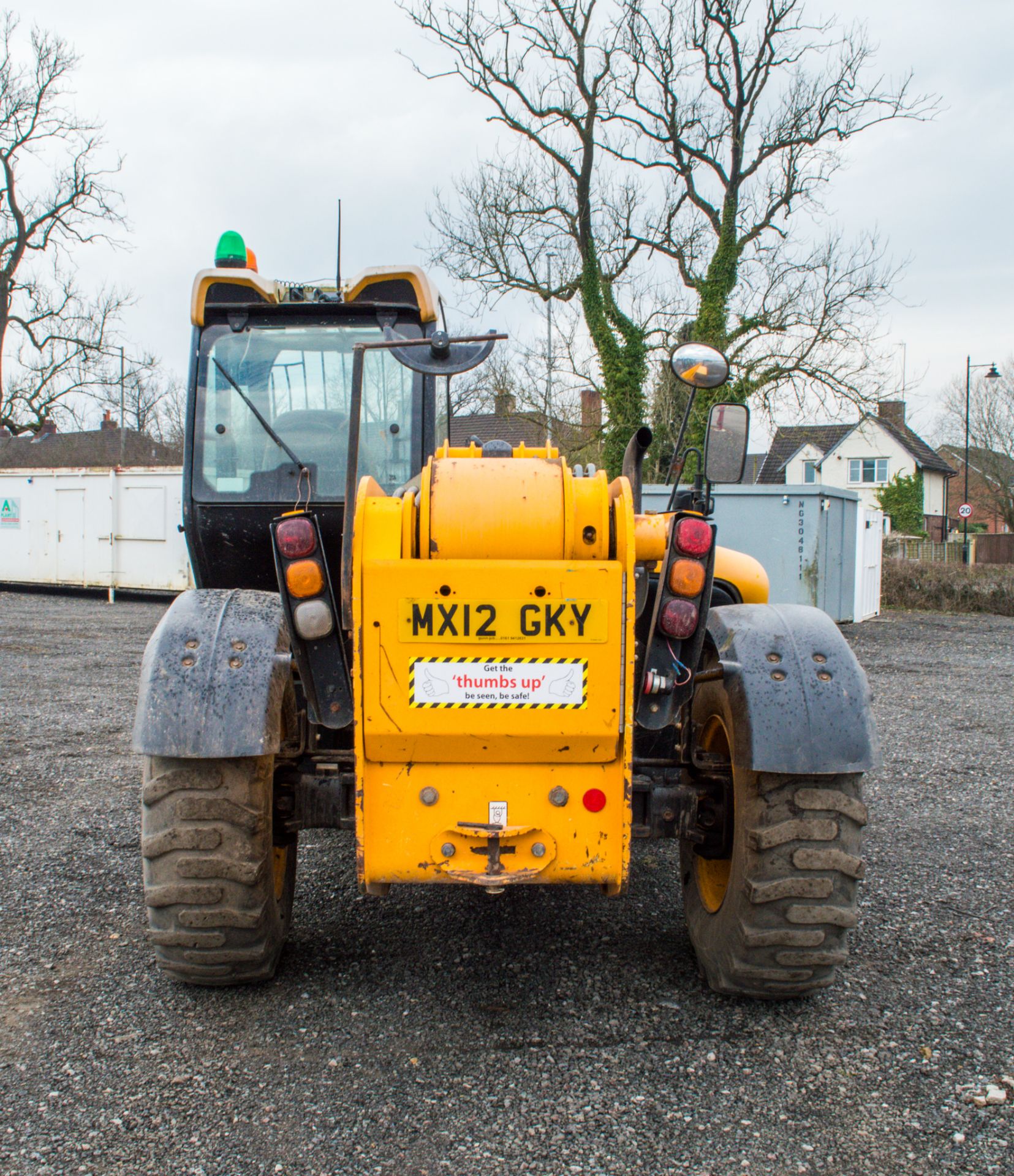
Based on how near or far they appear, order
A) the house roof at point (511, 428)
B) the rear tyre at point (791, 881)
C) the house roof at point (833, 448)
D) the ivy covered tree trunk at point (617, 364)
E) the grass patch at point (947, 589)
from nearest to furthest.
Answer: the rear tyre at point (791, 881) → the grass patch at point (947, 589) → the ivy covered tree trunk at point (617, 364) → the house roof at point (511, 428) → the house roof at point (833, 448)

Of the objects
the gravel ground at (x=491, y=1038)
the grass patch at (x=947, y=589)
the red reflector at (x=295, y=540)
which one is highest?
the red reflector at (x=295, y=540)

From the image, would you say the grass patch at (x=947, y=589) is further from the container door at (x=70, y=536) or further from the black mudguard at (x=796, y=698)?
the black mudguard at (x=796, y=698)

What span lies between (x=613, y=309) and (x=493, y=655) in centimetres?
2131

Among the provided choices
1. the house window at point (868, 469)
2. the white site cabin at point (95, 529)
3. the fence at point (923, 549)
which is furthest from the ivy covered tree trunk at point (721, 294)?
the house window at point (868, 469)

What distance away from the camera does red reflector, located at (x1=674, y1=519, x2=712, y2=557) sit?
2789mm

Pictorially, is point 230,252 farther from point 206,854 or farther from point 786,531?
point 786,531

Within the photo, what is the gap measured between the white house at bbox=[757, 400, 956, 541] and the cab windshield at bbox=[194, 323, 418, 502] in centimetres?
4720

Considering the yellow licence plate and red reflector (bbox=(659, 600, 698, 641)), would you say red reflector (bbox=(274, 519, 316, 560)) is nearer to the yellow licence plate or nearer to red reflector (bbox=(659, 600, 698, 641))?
the yellow licence plate

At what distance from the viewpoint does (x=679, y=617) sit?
9.25 ft

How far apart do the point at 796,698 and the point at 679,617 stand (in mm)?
432

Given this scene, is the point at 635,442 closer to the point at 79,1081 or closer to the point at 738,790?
the point at 738,790

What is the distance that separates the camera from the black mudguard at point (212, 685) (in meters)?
2.81

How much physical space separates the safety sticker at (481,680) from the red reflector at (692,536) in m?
0.46

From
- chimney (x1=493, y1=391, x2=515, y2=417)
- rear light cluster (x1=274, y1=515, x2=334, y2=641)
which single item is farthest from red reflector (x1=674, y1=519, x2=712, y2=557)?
chimney (x1=493, y1=391, x2=515, y2=417)
